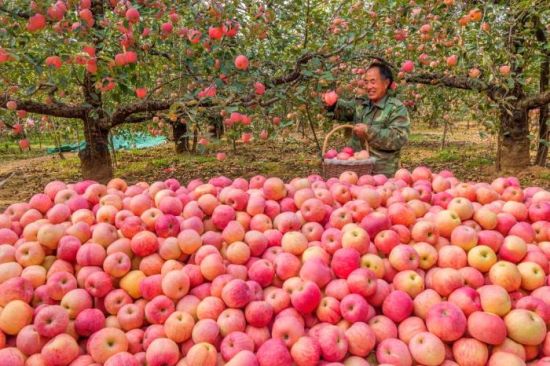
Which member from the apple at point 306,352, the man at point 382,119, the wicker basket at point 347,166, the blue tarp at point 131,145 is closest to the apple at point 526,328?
the apple at point 306,352

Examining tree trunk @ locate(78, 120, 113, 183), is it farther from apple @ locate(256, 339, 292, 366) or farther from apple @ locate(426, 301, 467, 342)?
apple @ locate(426, 301, 467, 342)

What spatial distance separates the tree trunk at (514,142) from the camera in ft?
26.6

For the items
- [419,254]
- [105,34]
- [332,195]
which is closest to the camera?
[419,254]

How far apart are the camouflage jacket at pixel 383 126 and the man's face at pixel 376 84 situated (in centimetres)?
10

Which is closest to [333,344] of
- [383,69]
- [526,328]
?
[526,328]

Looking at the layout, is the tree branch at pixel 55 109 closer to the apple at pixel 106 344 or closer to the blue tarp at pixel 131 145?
the apple at pixel 106 344

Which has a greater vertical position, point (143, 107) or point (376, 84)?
point (376, 84)

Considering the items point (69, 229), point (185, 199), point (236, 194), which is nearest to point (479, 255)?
point (236, 194)

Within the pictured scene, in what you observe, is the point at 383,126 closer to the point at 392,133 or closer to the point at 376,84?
the point at 392,133

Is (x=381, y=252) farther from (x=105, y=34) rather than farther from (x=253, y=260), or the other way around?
(x=105, y=34)

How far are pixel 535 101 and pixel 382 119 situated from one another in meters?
4.41

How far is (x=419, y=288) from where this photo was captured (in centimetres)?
183

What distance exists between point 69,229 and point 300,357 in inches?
48.7

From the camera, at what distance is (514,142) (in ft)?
27.4
